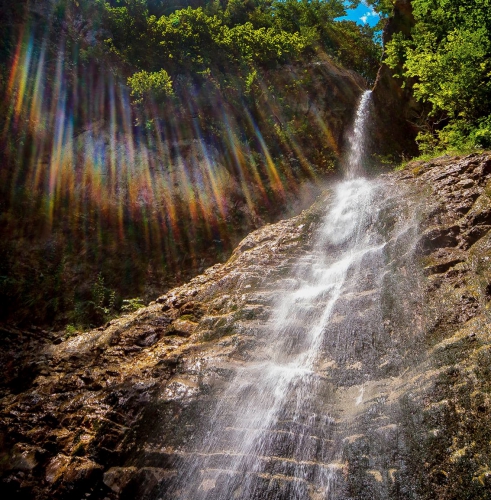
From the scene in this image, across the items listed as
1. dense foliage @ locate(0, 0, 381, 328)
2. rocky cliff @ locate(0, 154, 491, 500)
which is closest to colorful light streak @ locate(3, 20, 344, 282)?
dense foliage @ locate(0, 0, 381, 328)

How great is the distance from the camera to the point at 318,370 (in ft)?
20.5

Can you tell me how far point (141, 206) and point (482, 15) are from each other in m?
Result: 12.6

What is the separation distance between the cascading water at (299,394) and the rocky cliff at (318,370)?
0.05m

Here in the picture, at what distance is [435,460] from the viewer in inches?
168

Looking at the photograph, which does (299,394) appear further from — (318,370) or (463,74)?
(463,74)

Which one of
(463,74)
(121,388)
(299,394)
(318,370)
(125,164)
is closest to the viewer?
(299,394)

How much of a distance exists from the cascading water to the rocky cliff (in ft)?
0.16

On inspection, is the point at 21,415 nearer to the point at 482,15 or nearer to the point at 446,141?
the point at 446,141

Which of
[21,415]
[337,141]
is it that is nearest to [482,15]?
[337,141]

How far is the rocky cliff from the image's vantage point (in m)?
4.52

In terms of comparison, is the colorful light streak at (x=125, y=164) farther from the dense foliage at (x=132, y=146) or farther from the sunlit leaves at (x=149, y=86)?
the sunlit leaves at (x=149, y=86)

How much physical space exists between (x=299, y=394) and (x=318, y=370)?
56cm

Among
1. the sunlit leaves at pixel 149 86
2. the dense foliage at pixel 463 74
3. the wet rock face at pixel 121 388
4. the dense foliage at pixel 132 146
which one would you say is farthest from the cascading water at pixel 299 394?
the sunlit leaves at pixel 149 86

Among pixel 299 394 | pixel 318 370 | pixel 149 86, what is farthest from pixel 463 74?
pixel 149 86
